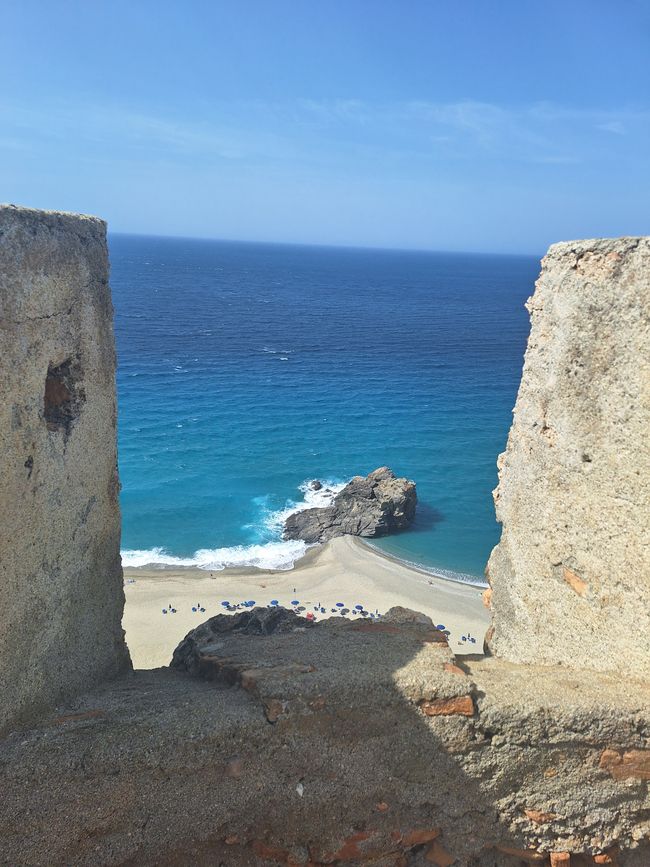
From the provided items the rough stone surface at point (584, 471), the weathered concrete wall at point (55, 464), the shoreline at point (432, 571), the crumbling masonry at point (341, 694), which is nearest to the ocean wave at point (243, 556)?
the shoreline at point (432, 571)

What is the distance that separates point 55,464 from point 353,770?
12.1ft

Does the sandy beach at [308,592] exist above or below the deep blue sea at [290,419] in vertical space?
below

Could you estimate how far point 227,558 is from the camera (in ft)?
93.1

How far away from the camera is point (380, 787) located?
5957 mm

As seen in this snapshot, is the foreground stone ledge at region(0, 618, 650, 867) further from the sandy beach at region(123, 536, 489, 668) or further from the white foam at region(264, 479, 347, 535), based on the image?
the white foam at region(264, 479, 347, 535)

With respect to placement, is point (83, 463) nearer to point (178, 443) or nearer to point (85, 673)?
point (85, 673)

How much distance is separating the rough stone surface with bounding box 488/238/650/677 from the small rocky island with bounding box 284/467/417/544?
912 inches

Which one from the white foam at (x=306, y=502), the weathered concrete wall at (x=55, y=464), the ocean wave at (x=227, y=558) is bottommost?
the ocean wave at (x=227, y=558)

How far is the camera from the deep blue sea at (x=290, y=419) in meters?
30.9

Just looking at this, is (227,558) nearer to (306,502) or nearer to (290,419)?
(306,502)

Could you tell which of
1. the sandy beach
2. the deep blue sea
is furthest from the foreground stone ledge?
the deep blue sea

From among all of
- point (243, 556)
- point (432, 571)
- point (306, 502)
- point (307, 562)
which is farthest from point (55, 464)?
point (306, 502)

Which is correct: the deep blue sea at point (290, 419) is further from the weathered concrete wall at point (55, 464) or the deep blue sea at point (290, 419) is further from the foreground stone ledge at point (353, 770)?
the foreground stone ledge at point (353, 770)

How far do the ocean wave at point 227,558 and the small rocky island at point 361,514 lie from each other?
48.7 inches
